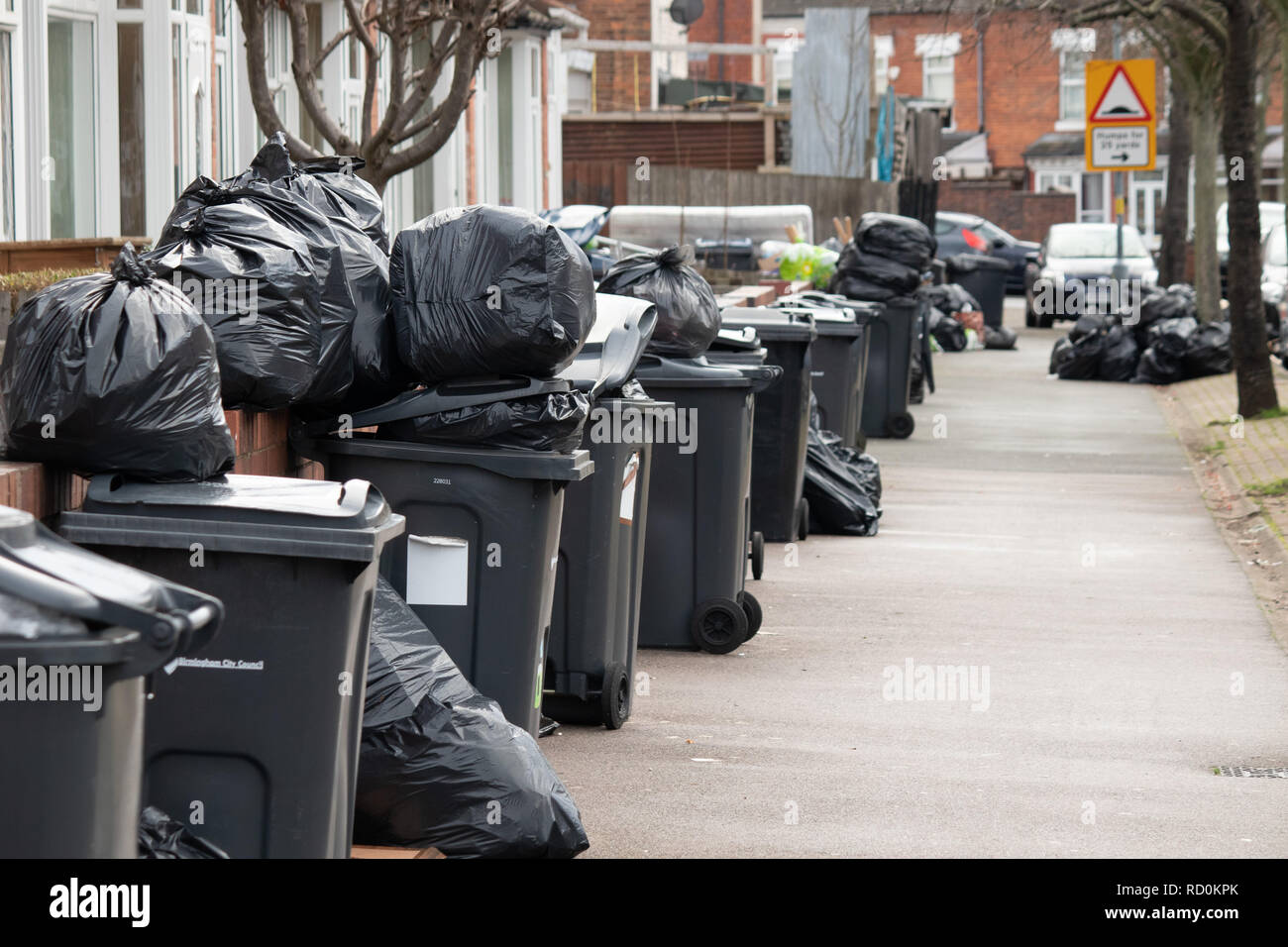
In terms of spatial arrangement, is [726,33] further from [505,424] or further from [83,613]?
[83,613]

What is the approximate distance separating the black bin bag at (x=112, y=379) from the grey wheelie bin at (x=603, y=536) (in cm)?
199

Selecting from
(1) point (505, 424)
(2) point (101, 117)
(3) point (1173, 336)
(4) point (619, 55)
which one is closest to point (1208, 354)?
(3) point (1173, 336)

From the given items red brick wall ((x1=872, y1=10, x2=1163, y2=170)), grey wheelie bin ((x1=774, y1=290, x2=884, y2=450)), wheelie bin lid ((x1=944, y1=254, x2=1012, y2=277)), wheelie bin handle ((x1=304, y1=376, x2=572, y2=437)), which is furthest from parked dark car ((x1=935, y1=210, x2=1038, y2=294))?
wheelie bin handle ((x1=304, y1=376, x2=572, y2=437))

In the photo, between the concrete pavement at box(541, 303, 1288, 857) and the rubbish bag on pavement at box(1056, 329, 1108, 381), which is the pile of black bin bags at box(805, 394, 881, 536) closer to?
the concrete pavement at box(541, 303, 1288, 857)

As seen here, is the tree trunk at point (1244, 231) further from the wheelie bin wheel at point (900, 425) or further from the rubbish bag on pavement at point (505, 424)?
the rubbish bag on pavement at point (505, 424)

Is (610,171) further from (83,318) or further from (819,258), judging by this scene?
(83,318)

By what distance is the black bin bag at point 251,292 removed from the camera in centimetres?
420

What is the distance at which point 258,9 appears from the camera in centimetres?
786

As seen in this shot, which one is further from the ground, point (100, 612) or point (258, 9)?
point (258, 9)

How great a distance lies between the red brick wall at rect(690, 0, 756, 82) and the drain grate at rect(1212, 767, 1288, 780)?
157ft

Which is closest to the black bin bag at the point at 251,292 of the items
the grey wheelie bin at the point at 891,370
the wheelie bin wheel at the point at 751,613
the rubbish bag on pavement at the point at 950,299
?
the wheelie bin wheel at the point at 751,613

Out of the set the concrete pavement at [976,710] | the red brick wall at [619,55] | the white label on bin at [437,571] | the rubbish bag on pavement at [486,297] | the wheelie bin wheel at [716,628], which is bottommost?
the concrete pavement at [976,710]

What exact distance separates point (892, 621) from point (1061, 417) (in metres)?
9.23
